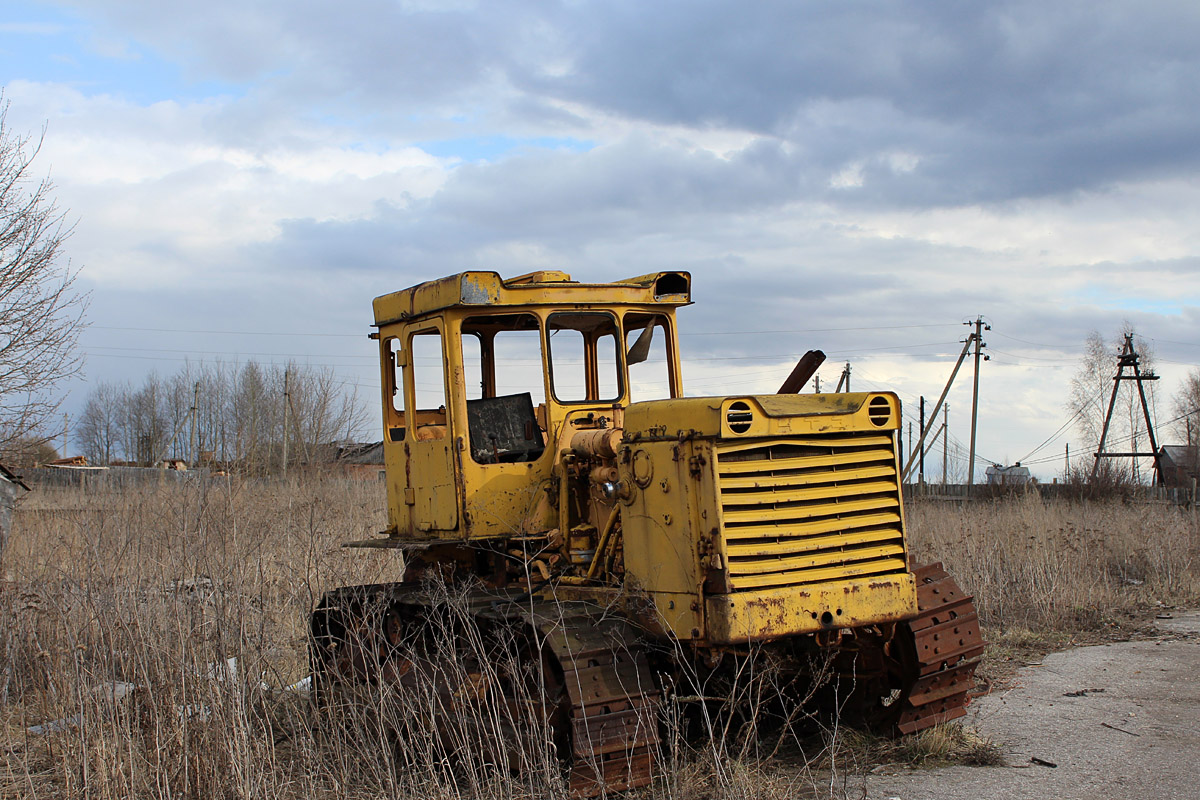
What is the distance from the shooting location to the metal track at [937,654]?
5336 mm

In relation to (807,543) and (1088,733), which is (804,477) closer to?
(807,543)

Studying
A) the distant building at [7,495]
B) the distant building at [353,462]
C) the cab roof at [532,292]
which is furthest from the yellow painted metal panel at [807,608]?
the distant building at [353,462]

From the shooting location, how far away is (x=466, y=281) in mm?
A: 5699

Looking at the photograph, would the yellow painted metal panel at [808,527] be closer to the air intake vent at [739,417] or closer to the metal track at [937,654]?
the air intake vent at [739,417]

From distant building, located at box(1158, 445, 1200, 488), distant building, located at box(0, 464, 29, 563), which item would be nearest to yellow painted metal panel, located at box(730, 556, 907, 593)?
distant building, located at box(0, 464, 29, 563)

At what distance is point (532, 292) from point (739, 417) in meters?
1.75

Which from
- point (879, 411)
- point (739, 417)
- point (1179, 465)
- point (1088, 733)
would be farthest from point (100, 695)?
point (1179, 465)

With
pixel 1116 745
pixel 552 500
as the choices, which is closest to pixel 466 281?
pixel 552 500

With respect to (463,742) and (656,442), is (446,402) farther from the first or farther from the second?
(463,742)

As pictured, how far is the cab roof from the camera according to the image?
5.73m

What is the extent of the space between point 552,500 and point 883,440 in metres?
1.91

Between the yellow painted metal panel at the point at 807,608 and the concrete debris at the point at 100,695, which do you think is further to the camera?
the concrete debris at the point at 100,695

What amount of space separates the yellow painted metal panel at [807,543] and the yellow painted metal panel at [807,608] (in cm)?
17

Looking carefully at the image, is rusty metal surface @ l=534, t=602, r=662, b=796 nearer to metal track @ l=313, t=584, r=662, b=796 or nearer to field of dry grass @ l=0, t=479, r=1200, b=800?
metal track @ l=313, t=584, r=662, b=796
